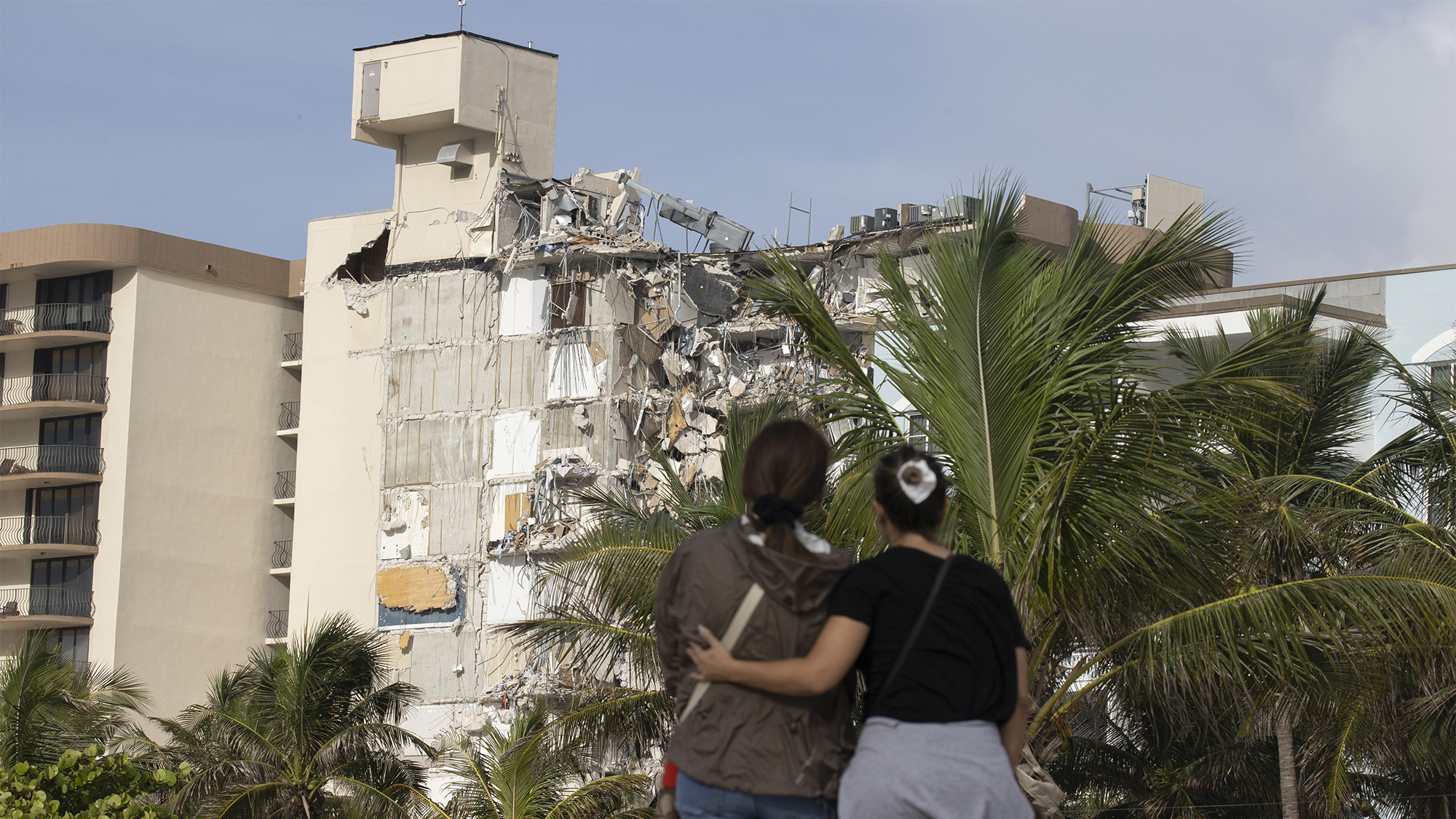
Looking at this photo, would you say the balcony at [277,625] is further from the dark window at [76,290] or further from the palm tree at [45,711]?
the palm tree at [45,711]

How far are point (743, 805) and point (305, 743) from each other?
61.4 ft

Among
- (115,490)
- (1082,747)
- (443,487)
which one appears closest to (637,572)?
(1082,747)

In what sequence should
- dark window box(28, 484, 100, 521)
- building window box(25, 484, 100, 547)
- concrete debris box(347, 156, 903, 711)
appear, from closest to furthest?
concrete debris box(347, 156, 903, 711) < building window box(25, 484, 100, 547) < dark window box(28, 484, 100, 521)

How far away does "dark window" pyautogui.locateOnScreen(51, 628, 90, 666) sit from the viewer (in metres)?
41.4

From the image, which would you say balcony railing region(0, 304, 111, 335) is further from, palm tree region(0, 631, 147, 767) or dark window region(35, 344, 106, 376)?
palm tree region(0, 631, 147, 767)

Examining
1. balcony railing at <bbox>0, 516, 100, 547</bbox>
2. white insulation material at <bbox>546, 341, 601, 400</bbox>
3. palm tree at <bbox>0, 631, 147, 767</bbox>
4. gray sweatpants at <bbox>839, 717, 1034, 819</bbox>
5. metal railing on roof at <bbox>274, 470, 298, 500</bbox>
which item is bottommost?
palm tree at <bbox>0, 631, 147, 767</bbox>

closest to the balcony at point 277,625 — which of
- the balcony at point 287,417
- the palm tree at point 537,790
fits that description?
the balcony at point 287,417

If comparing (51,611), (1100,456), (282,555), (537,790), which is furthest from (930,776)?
(282,555)

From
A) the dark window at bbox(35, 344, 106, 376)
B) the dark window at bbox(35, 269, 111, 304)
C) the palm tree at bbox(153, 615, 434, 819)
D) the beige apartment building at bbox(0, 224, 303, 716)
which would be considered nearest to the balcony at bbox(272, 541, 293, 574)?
the beige apartment building at bbox(0, 224, 303, 716)

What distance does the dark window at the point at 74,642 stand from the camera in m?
41.4

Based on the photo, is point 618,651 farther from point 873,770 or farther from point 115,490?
point 115,490

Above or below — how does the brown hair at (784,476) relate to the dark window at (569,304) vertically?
below

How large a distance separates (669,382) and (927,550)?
103ft

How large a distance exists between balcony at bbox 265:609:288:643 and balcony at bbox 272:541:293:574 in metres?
1.31
